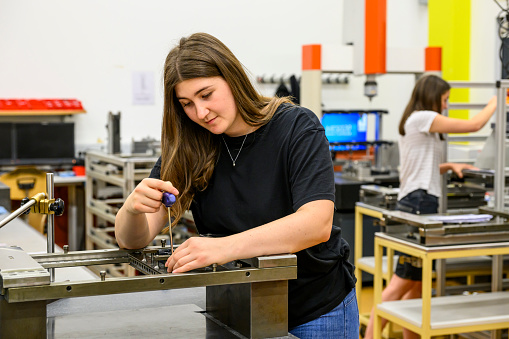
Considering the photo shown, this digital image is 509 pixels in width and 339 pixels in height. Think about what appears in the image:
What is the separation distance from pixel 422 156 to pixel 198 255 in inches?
99.2

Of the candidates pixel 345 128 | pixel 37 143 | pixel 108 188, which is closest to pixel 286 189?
pixel 345 128

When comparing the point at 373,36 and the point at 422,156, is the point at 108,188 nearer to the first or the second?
the point at 373,36

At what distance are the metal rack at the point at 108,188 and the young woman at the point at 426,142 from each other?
1.63 metres

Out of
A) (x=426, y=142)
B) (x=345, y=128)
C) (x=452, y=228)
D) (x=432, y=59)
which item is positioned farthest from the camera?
(x=345, y=128)

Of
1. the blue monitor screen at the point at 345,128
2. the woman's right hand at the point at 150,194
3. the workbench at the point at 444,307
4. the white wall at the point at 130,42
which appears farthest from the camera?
the white wall at the point at 130,42

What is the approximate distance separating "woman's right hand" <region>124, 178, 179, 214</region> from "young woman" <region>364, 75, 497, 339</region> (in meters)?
2.27

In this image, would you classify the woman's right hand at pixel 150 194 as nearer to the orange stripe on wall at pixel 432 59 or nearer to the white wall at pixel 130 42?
the orange stripe on wall at pixel 432 59

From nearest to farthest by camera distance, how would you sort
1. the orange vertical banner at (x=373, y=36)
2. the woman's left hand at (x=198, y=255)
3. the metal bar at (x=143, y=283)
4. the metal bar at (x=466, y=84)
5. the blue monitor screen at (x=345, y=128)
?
the metal bar at (x=143, y=283)
the woman's left hand at (x=198, y=255)
the metal bar at (x=466, y=84)
the orange vertical banner at (x=373, y=36)
the blue monitor screen at (x=345, y=128)

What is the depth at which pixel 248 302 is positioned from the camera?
1.17m

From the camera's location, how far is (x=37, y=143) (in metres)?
5.50

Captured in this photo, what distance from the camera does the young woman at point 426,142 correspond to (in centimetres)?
340

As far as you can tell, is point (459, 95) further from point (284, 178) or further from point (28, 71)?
point (284, 178)

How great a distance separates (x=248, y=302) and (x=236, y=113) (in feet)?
1.35

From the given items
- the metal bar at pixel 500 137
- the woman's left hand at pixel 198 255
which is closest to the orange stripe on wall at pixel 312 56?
the metal bar at pixel 500 137
